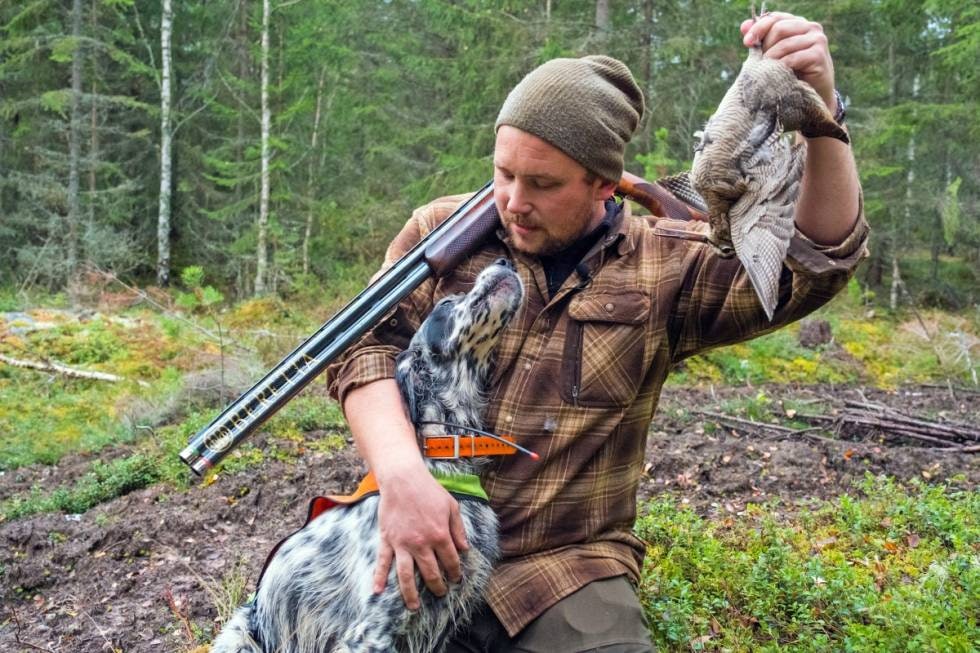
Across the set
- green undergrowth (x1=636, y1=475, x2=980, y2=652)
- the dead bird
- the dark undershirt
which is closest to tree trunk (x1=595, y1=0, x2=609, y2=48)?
green undergrowth (x1=636, y1=475, x2=980, y2=652)

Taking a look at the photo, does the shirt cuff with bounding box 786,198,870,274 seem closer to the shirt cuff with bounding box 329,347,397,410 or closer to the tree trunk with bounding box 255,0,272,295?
the shirt cuff with bounding box 329,347,397,410

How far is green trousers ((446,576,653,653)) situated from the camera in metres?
2.46

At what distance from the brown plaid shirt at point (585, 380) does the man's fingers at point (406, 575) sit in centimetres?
35

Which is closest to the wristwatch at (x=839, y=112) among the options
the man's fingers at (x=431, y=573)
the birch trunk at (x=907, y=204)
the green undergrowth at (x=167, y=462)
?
the man's fingers at (x=431, y=573)

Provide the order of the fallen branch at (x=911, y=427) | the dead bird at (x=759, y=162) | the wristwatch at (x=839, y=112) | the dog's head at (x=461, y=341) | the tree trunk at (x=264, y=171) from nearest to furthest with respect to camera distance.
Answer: the dead bird at (x=759, y=162), the wristwatch at (x=839, y=112), the dog's head at (x=461, y=341), the fallen branch at (x=911, y=427), the tree trunk at (x=264, y=171)

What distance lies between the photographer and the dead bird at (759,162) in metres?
1.94

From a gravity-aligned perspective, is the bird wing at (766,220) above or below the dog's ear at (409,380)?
above

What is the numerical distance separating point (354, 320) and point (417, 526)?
0.80 metres

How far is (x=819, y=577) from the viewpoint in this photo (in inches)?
139

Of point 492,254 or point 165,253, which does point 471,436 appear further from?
point 165,253

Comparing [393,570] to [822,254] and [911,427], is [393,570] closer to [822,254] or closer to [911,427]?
[822,254]

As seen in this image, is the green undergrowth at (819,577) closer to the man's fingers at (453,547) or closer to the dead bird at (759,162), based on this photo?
the man's fingers at (453,547)

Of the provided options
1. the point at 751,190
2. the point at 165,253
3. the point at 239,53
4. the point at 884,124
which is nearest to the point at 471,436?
the point at 751,190

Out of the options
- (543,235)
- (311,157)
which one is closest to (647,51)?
(311,157)
